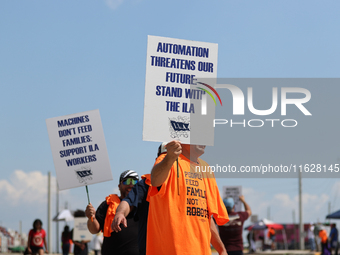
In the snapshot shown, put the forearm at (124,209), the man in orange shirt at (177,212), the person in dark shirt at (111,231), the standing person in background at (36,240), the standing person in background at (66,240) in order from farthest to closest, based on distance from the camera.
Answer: the standing person in background at (66,240)
the standing person in background at (36,240)
the person in dark shirt at (111,231)
the forearm at (124,209)
the man in orange shirt at (177,212)

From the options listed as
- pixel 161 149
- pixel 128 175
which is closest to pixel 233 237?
pixel 128 175

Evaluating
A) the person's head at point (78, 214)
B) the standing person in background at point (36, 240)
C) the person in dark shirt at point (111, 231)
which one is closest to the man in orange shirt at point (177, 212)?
the person in dark shirt at point (111, 231)

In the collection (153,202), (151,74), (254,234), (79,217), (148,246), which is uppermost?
(151,74)

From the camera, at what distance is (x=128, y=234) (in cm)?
546

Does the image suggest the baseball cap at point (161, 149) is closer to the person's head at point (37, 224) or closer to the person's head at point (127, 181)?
the person's head at point (127, 181)

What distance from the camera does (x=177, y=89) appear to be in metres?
3.92

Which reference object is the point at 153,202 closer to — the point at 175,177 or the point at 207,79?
the point at 175,177

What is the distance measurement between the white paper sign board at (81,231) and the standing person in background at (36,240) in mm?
1251

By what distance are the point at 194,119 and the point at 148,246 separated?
105 centimetres

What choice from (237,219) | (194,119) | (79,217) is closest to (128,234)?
(194,119)

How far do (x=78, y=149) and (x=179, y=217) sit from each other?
3.40 meters

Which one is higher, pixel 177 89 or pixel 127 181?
pixel 177 89

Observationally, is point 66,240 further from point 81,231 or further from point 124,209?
point 124,209

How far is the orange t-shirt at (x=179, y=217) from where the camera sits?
361cm
